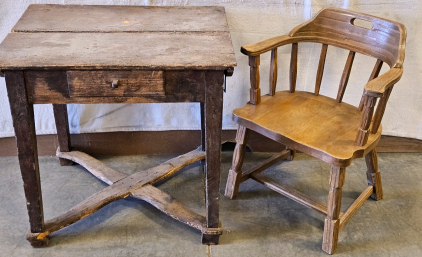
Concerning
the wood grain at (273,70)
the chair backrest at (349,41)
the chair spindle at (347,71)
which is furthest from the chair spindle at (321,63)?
the wood grain at (273,70)

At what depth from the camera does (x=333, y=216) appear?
6.12 ft

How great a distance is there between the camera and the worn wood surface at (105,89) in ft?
5.00

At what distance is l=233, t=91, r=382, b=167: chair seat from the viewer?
1.75 m

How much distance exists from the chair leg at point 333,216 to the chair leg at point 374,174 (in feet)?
1.22

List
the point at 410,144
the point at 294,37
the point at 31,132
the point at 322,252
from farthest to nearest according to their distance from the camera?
the point at 410,144
the point at 294,37
the point at 322,252
the point at 31,132

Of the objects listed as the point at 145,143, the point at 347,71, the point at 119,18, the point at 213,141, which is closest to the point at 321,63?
the point at 347,71

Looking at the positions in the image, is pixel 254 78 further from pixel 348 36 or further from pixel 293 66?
pixel 348 36

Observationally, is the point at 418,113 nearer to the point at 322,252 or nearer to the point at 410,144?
the point at 410,144

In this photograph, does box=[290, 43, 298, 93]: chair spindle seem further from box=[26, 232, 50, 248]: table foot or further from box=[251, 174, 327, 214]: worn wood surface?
box=[26, 232, 50, 248]: table foot

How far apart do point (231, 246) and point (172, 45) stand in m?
0.88

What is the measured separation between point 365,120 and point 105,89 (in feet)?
3.17

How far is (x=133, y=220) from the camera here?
6.77 feet

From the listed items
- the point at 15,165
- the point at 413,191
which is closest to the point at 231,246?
the point at 413,191

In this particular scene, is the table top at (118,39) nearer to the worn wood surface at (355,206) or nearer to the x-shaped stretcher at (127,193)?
the x-shaped stretcher at (127,193)
